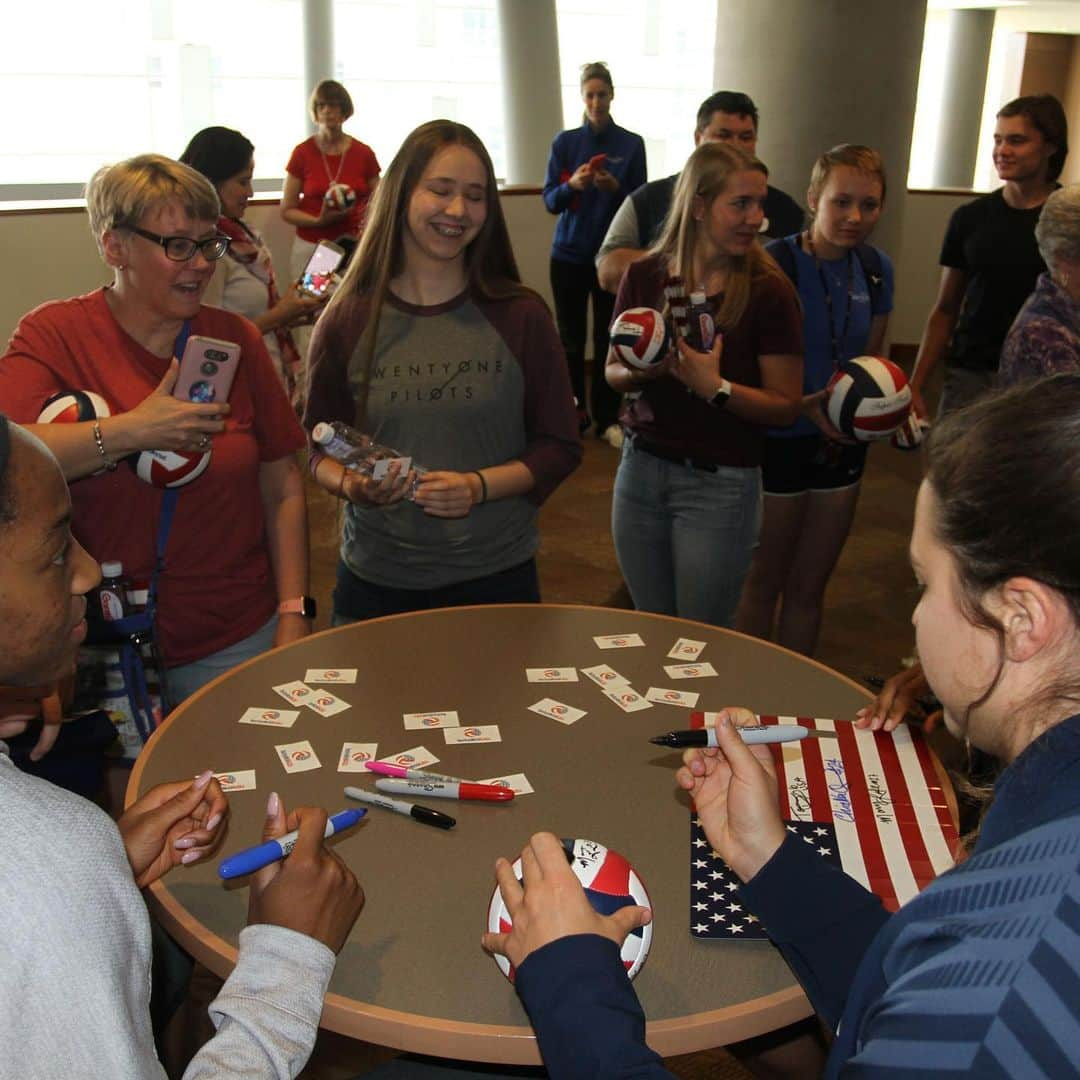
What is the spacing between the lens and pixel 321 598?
4434 millimetres

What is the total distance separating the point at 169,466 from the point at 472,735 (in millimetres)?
835

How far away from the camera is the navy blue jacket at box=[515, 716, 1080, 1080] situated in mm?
747

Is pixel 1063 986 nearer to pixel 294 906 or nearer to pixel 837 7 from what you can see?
pixel 294 906

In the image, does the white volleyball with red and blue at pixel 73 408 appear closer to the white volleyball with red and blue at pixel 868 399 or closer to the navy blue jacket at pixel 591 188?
the white volleyball with red and blue at pixel 868 399

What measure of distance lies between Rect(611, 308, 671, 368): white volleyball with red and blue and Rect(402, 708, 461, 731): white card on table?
1250 mm

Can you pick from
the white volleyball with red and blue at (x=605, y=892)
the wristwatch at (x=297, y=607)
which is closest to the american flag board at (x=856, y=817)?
the white volleyball with red and blue at (x=605, y=892)

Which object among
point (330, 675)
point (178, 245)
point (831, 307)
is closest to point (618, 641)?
point (330, 675)

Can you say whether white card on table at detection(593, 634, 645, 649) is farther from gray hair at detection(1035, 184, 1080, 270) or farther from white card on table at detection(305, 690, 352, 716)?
gray hair at detection(1035, 184, 1080, 270)

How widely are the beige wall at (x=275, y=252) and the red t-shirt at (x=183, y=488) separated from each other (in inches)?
178

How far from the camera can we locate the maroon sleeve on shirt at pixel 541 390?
2.50 m

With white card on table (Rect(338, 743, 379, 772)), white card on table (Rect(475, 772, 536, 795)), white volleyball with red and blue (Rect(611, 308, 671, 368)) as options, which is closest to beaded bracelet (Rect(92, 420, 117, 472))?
white card on table (Rect(338, 743, 379, 772))

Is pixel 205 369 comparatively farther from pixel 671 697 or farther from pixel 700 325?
pixel 700 325

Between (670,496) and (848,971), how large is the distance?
1838mm

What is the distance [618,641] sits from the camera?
2256 mm
